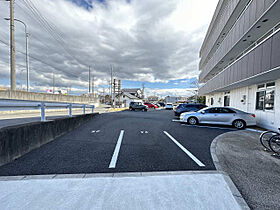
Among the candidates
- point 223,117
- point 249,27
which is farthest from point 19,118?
point 249,27

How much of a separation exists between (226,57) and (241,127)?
28.0ft

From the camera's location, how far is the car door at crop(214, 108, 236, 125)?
7980 millimetres

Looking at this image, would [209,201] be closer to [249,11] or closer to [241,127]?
[241,127]

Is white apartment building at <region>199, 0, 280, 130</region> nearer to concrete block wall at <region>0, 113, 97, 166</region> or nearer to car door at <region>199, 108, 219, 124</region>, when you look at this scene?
car door at <region>199, 108, 219, 124</region>

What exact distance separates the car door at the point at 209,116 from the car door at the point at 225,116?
0.76ft

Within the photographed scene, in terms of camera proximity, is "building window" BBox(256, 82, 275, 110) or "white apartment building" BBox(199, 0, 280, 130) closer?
"white apartment building" BBox(199, 0, 280, 130)

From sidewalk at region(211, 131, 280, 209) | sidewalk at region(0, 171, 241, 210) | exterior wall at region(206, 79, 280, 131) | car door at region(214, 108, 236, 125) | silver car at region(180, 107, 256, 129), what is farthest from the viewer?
car door at region(214, 108, 236, 125)

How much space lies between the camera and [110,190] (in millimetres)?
2244

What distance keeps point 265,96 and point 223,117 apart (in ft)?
10.4

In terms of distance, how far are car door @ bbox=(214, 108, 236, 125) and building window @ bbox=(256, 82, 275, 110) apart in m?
2.14

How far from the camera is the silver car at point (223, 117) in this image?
25.3 feet

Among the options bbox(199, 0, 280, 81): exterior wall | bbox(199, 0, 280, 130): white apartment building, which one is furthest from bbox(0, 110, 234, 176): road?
bbox(199, 0, 280, 81): exterior wall

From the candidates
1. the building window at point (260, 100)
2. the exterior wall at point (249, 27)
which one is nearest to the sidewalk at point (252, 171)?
the building window at point (260, 100)

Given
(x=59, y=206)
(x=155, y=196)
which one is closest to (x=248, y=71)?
(x=155, y=196)
